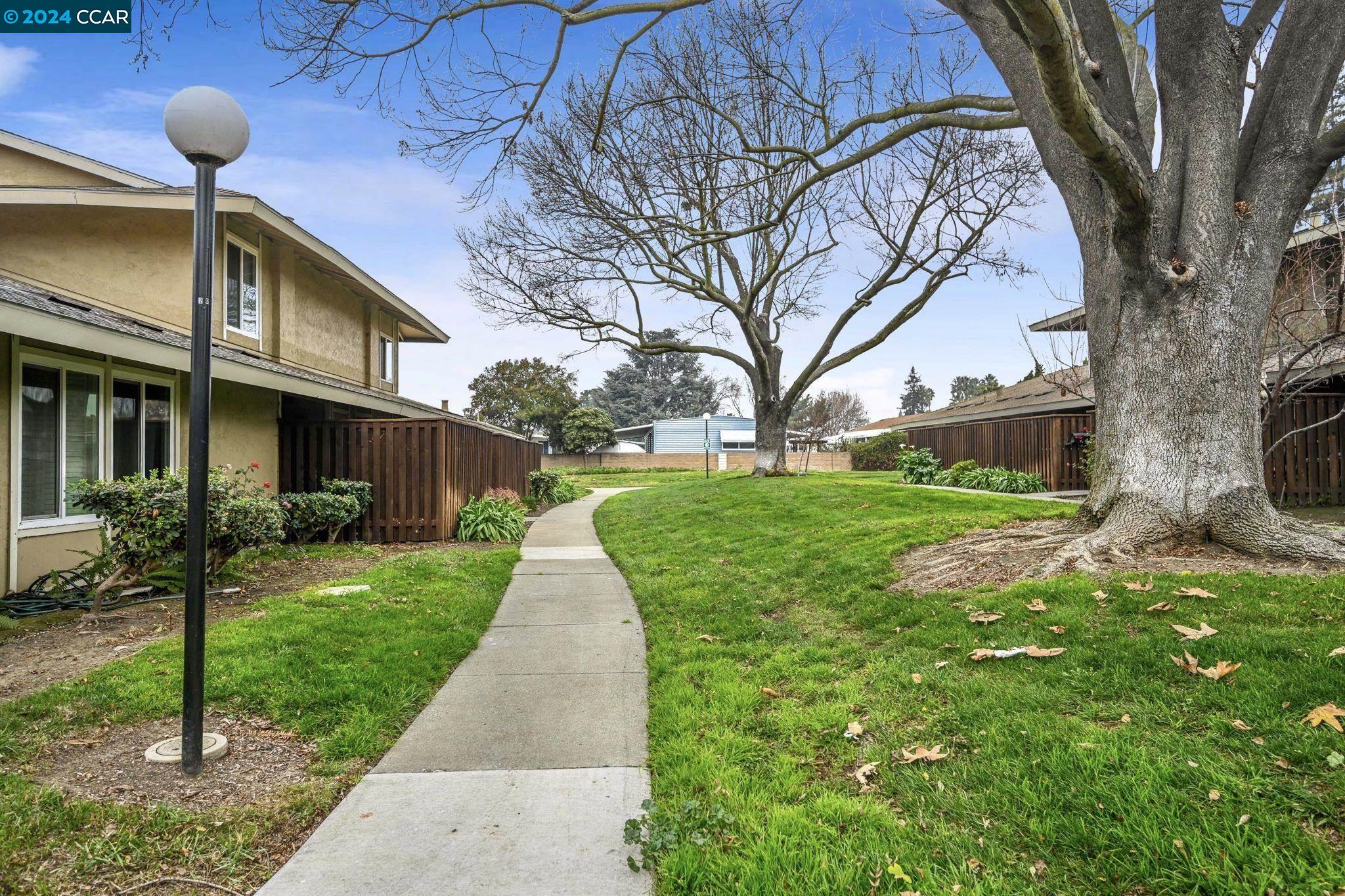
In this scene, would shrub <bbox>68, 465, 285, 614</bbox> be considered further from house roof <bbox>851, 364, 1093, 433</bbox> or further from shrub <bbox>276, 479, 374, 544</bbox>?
house roof <bbox>851, 364, 1093, 433</bbox>

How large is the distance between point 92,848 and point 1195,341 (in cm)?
777

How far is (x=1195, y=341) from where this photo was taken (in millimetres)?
5895

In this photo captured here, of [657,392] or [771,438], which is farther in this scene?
[657,392]

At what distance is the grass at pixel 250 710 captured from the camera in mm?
2686

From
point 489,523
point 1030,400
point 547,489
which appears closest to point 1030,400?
point 1030,400

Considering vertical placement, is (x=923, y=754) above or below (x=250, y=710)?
above

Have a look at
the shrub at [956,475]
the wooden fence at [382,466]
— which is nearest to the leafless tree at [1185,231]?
the wooden fence at [382,466]

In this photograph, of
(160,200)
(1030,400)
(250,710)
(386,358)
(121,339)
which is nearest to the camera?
(250,710)

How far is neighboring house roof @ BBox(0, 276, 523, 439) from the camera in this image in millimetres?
5613

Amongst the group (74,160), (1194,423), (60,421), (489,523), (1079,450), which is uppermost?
(74,160)

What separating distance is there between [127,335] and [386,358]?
11697mm

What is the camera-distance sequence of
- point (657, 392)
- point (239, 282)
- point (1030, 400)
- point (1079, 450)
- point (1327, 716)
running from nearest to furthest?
1. point (1327, 716)
2. point (239, 282)
3. point (1079, 450)
4. point (1030, 400)
5. point (657, 392)

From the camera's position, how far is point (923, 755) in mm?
3209

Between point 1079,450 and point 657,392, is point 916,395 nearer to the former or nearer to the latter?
point 657,392
